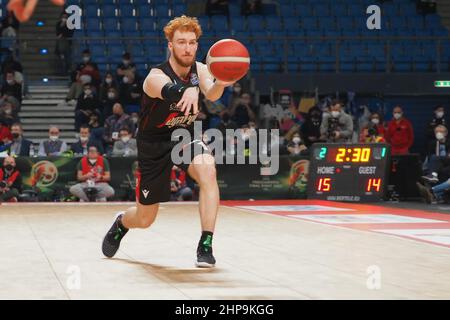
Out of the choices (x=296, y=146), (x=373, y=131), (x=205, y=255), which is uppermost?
(x=373, y=131)

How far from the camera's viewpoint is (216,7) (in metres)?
29.0

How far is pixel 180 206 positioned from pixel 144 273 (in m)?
10.6

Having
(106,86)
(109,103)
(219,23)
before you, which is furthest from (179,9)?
(109,103)

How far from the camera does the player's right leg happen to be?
29.7 ft

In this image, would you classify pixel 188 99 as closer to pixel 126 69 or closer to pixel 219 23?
pixel 126 69

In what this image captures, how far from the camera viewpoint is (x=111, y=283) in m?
7.33

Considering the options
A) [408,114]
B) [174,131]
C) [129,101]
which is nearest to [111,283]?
[174,131]

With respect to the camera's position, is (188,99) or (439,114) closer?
(188,99)

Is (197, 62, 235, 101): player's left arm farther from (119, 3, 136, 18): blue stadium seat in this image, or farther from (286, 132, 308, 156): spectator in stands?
(119, 3, 136, 18): blue stadium seat

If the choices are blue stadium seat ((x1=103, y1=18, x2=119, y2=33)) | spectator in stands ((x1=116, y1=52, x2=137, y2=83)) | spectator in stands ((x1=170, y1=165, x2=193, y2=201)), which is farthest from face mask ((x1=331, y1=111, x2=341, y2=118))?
blue stadium seat ((x1=103, y1=18, x2=119, y2=33))

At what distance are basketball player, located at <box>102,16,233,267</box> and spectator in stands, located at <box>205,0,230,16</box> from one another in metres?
20.4

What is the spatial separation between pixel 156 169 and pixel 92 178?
38.0 feet

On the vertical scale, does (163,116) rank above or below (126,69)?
below

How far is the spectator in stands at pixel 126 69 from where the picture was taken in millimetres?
24156
